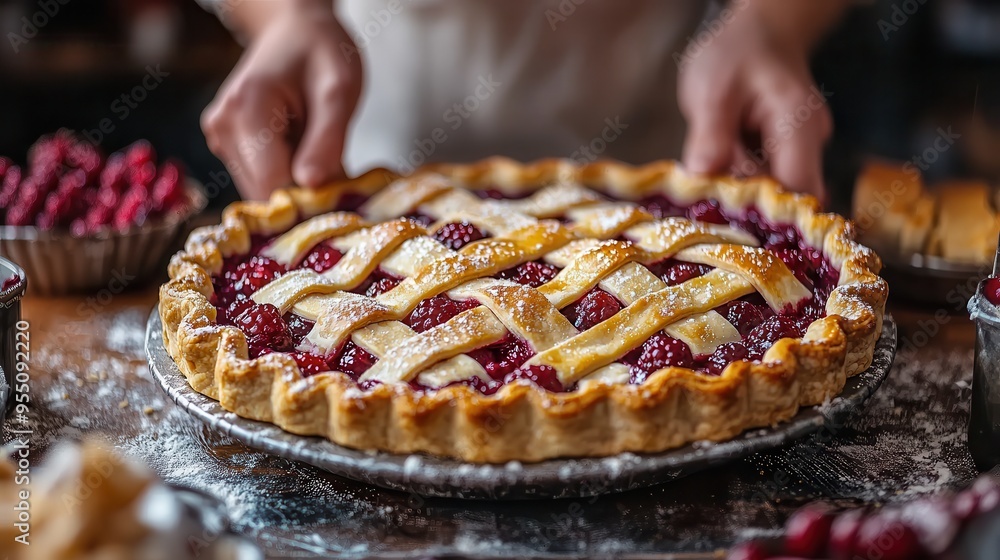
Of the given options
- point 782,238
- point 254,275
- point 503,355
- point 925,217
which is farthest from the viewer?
point 925,217

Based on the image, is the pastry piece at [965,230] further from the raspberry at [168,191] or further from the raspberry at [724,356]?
the raspberry at [168,191]

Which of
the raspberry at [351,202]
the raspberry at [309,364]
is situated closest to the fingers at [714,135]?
the raspberry at [351,202]

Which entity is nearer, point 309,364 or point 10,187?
point 309,364

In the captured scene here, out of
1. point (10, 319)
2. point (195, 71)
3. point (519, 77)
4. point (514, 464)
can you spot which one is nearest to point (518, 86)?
point (519, 77)

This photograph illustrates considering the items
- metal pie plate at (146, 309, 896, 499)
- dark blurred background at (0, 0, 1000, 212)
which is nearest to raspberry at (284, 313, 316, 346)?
metal pie plate at (146, 309, 896, 499)

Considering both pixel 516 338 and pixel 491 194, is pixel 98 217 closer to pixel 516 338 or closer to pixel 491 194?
pixel 491 194

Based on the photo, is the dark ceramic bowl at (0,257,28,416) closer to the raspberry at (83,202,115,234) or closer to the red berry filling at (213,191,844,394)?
the red berry filling at (213,191,844,394)

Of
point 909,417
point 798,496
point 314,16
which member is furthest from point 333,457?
point 314,16

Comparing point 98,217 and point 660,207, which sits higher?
point 660,207
